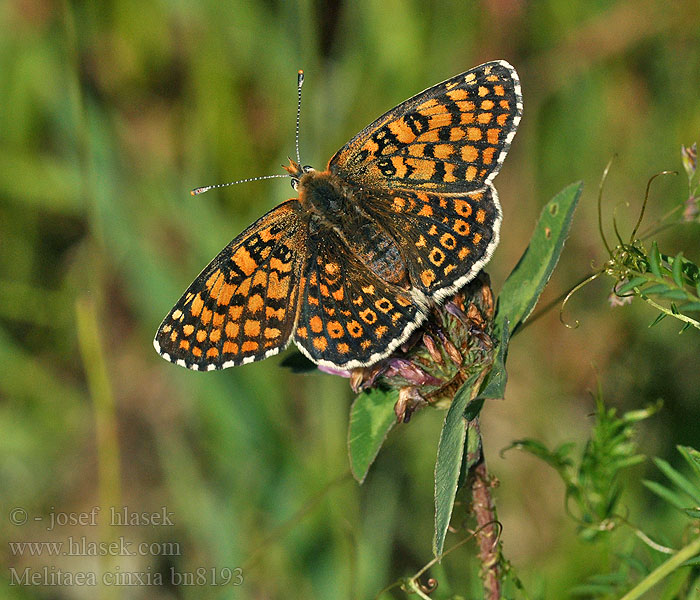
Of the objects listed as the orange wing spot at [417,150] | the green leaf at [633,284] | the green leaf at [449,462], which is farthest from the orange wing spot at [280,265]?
the green leaf at [633,284]

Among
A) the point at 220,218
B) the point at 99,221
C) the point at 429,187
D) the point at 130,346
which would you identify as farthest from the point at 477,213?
the point at 130,346

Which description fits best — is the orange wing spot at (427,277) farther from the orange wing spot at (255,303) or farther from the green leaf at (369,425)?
the orange wing spot at (255,303)

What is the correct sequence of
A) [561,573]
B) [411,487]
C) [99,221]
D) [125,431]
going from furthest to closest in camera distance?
[125,431], [99,221], [411,487], [561,573]

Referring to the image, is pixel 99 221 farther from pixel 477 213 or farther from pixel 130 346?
pixel 477 213

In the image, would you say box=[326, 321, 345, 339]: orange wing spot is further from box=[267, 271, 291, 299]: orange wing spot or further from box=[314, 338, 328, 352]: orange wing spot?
box=[267, 271, 291, 299]: orange wing spot

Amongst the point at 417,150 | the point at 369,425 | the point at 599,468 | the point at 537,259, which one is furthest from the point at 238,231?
the point at 599,468

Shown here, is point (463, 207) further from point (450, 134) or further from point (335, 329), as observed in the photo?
point (335, 329)
